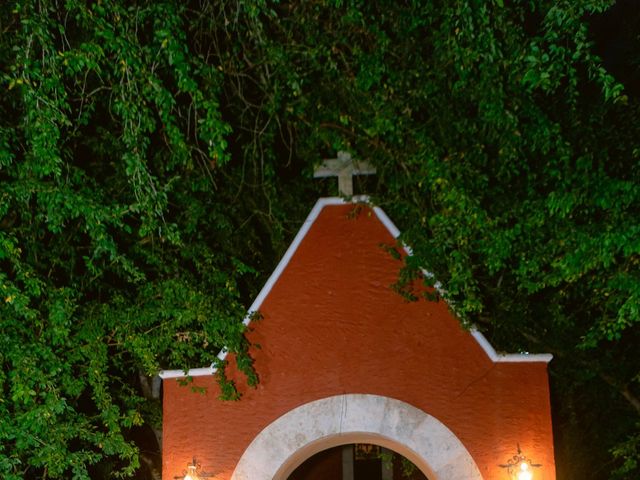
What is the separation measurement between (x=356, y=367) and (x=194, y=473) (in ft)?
5.81

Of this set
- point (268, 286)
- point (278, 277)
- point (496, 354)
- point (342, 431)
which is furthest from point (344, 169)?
point (342, 431)

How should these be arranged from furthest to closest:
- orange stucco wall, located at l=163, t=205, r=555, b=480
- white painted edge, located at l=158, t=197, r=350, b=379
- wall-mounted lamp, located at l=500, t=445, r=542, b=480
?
white painted edge, located at l=158, t=197, r=350, b=379, orange stucco wall, located at l=163, t=205, r=555, b=480, wall-mounted lamp, located at l=500, t=445, r=542, b=480

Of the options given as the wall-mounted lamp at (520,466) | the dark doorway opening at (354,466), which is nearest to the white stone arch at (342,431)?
the wall-mounted lamp at (520,466)

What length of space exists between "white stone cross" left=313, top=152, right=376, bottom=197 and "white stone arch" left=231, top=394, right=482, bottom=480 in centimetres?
195

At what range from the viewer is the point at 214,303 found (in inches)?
293

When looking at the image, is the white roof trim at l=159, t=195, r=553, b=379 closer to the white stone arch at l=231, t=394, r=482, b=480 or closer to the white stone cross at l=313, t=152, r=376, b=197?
the white stone cross at l=313, t=152, r=376, b=197

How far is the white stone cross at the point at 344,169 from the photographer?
7.53 m

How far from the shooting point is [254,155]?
7.41 metres

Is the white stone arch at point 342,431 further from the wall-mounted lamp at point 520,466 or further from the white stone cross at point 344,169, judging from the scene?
the white stone cross at point 344,169

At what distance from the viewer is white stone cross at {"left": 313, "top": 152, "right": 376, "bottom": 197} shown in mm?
7527

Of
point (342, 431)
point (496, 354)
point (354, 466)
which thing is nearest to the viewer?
point (496, 354)

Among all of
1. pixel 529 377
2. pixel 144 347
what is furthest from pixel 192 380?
pixel 529 377

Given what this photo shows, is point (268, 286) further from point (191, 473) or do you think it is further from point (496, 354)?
point (496, 354)

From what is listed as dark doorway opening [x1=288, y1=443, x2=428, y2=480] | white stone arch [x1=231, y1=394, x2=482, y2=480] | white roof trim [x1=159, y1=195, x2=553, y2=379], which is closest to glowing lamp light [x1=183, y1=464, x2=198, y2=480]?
white stone arch [x1=231, y1=394, x2=482, y2=480]
